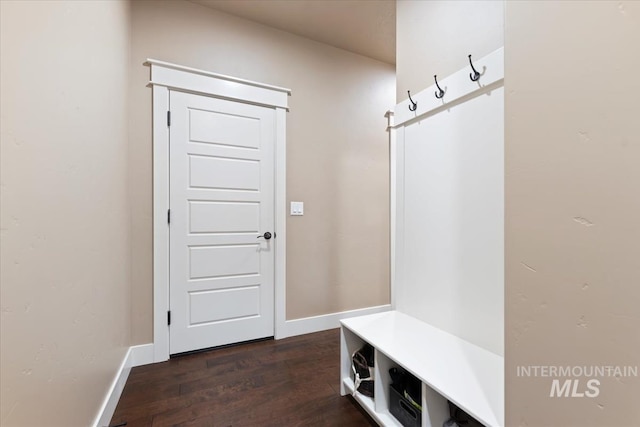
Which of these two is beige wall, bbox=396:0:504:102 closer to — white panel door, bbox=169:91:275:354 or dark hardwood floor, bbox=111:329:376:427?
white panel door, bbox=169:91:275:354

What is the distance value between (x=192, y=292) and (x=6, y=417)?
1557mm

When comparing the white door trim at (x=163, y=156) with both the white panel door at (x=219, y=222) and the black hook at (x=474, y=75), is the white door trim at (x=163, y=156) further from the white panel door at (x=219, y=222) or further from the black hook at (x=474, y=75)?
the black hook at (x=474, y=75)

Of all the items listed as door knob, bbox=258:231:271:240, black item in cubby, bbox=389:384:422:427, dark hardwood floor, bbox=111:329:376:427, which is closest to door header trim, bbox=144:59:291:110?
door knob, bbox=258:231:271:240

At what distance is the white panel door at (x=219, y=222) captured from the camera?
2.21m

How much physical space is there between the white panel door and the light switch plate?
0.20 metres

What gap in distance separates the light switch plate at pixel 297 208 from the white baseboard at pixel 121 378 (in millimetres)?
1502

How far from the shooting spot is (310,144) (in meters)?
2.72

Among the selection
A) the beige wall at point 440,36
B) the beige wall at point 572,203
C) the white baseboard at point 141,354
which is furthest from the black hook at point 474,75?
the white baseboard at point 141,354

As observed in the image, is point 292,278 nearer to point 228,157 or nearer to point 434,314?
point 228,157

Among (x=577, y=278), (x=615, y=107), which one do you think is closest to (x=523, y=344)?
(x=577, y=278)

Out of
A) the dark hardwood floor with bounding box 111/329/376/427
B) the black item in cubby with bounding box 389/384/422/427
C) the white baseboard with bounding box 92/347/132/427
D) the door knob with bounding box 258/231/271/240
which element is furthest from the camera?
the door knob with bounding box 258/231/271/240

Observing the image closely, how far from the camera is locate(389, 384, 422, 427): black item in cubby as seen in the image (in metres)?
1.23

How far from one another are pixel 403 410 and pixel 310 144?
215 centimetres

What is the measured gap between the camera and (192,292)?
7.36 feet
